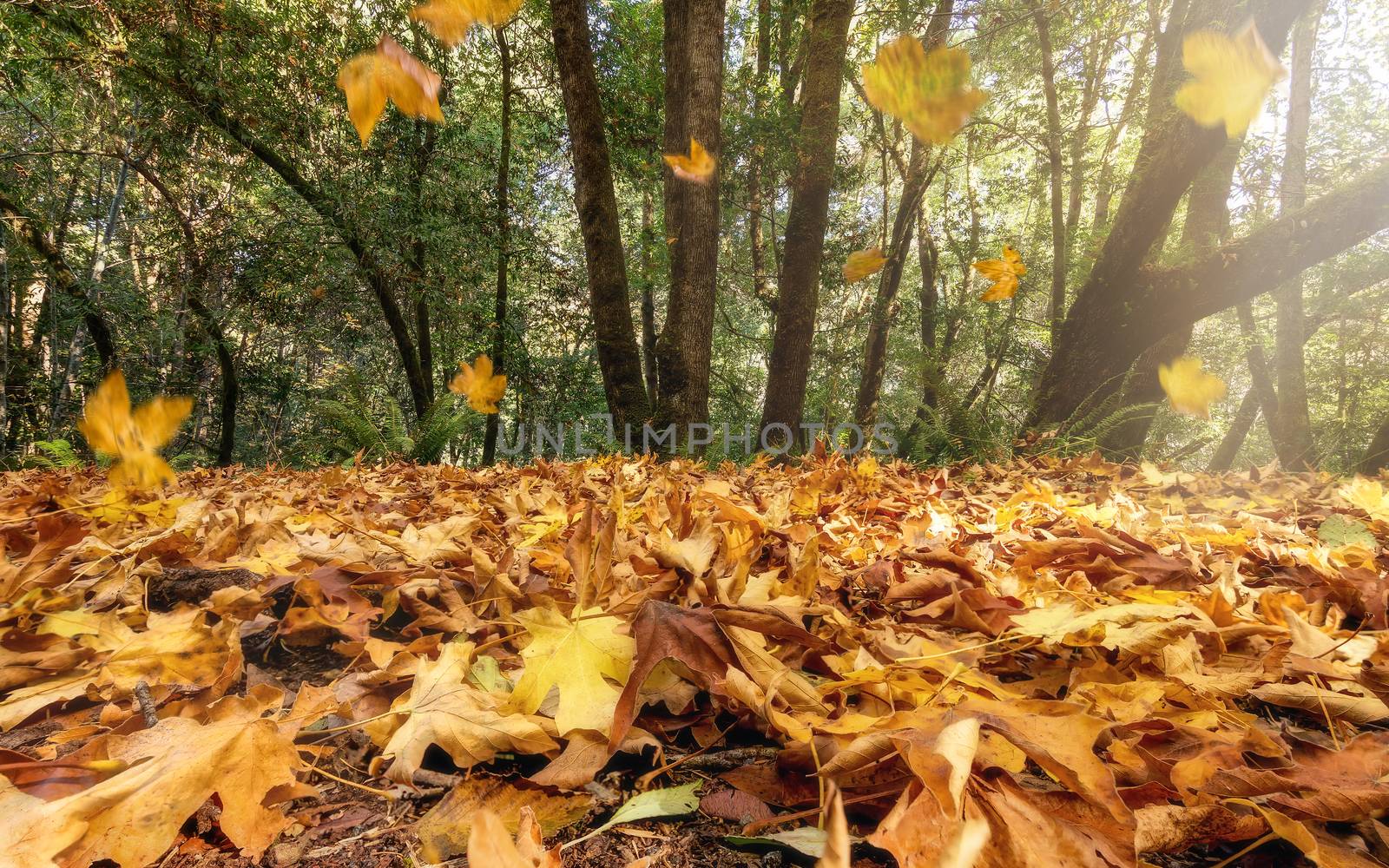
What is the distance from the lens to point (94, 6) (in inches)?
224

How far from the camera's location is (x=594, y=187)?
13.7ft

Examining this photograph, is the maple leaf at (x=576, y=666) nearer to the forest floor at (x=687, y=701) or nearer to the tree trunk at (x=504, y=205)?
the forest floor at (x=687, y=701)

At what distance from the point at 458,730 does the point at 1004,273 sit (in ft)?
36.1

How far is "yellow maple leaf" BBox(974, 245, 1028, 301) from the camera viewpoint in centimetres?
917

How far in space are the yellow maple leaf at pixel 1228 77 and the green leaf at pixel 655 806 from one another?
17.3 feet

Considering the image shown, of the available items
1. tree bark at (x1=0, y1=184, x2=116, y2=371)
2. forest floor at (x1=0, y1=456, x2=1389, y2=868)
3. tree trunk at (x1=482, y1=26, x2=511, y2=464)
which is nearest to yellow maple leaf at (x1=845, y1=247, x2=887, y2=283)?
tree trunk at (x1=482, y1=26, x2=511, y2=464)

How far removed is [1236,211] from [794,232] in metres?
7.48

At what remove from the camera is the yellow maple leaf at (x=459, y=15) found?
7.19 meters

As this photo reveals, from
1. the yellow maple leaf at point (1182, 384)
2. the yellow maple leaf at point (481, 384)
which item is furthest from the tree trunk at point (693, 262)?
the yellow maple leaf at point (481, 384)

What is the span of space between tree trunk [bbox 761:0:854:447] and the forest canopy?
0.03 metres

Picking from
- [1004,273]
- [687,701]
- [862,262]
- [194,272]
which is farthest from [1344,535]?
[194,272]

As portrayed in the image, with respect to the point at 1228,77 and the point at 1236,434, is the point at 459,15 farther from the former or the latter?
the point at 1236,434

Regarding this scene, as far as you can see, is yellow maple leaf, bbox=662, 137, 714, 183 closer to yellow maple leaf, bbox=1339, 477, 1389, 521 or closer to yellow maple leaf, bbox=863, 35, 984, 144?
yellow maple leaf, bbox=1339, 477, 1389, 521

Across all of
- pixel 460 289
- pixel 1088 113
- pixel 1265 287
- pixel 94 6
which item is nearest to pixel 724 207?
pixel 460 289
